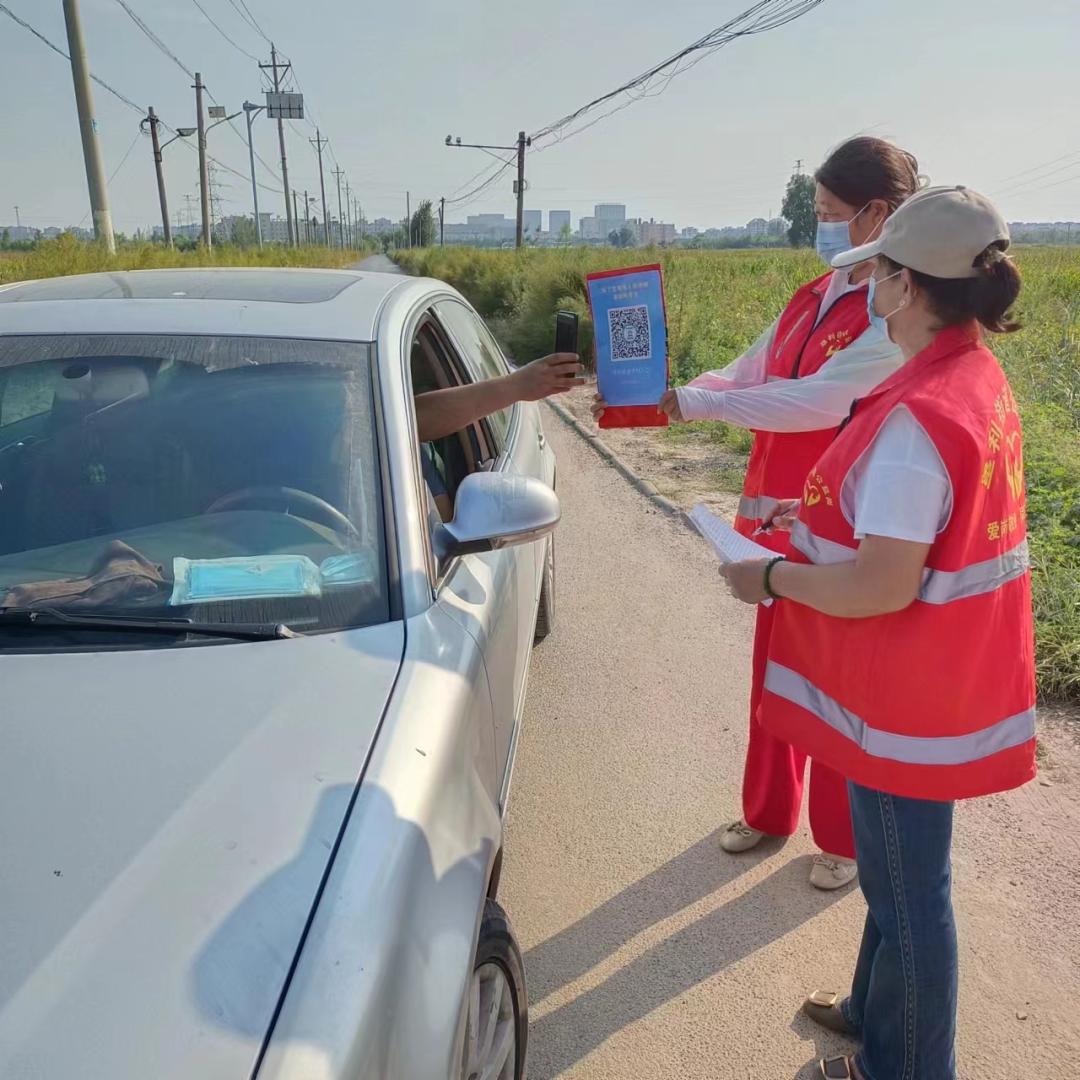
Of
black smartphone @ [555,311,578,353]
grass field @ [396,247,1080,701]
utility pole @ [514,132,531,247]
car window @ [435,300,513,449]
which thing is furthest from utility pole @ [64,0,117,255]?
utility pole @ [514,132,531,247]

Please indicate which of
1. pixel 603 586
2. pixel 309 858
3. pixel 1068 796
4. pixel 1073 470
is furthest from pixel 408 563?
pixel 1073 470

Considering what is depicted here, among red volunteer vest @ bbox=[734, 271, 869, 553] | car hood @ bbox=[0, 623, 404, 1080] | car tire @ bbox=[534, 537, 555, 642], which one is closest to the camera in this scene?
car hood @ bbox=[0, 623, 404, 1080]

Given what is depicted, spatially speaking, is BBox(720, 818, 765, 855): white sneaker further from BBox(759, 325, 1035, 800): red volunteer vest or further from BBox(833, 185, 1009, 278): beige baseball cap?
BBox(833, 185, 1009, 278): beige baseball cap

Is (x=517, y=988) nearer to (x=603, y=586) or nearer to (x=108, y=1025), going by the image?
(x=108, y=1025)

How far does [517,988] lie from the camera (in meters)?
1.94

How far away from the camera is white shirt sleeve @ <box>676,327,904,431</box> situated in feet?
7.61

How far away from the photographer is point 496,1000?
184 centimetres

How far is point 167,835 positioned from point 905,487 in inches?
50.4

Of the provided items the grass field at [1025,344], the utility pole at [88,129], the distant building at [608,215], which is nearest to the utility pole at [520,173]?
the grass field at [1025,344]

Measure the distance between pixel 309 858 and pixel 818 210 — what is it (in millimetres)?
2099

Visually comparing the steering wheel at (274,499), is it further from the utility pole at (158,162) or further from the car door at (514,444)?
the utility pole at (158,162)

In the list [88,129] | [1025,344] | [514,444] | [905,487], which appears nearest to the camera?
[905,487]

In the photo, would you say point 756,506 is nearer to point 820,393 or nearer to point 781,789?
point 820,393

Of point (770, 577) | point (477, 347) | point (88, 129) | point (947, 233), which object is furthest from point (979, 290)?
point (88, 129)
